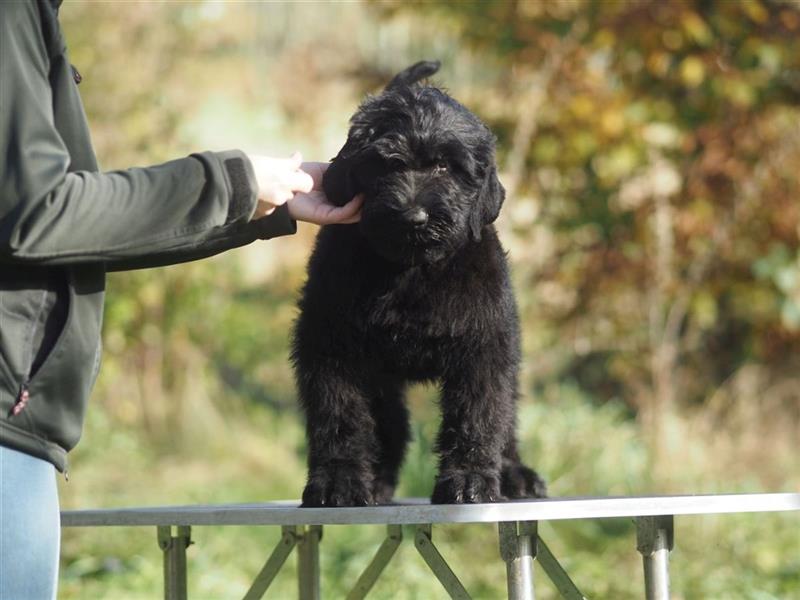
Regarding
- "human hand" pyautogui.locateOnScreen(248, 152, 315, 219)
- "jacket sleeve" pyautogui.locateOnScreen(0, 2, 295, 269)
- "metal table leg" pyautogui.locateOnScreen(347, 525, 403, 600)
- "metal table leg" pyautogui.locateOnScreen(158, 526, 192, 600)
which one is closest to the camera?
"jacket sleeve" pyautogui.locateOnScreen(0, 2, 295, 269)

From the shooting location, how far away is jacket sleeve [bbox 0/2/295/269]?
203 cm

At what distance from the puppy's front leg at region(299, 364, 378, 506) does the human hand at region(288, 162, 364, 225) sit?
0.50 metres

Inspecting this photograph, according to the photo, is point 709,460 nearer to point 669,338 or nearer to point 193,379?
point 669,338

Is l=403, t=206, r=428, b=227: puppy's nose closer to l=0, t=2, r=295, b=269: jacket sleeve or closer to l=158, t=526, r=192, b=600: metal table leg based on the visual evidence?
l=0, t=2, r=295, b=269: jacket sleeve

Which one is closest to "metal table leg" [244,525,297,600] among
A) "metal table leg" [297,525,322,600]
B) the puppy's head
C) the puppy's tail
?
"metal table leg" [297,525,322,600]

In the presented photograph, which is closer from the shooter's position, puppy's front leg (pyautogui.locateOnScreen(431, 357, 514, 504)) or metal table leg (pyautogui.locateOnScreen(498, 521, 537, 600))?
metal table leg (pyautogui.locateOnScreen(498, 521, 537, 600))

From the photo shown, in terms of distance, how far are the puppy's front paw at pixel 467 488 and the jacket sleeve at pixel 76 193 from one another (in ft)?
4.34

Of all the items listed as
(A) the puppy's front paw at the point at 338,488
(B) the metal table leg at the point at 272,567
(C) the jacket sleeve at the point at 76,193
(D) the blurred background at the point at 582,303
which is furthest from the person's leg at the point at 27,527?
(D) the blurred background at the point at 582,303

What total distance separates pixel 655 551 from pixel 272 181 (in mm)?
1726

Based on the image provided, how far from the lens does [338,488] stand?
3445 mm

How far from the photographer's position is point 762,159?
826cm

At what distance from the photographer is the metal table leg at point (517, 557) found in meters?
3.26

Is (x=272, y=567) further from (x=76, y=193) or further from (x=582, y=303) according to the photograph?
(x=582, y=303)

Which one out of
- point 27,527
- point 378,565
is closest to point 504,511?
point 378,565
